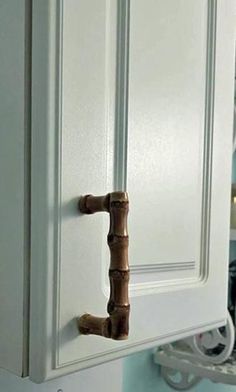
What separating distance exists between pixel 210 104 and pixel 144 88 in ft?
0.42

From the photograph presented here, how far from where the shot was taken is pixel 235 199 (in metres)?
1.05

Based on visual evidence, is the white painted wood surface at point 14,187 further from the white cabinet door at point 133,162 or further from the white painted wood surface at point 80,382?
the white painted wood surface at point 80,382

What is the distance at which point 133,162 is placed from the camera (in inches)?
19.1

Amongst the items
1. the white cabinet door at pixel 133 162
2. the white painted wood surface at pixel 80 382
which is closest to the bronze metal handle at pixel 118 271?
the white cabinet door at pixel 133 162

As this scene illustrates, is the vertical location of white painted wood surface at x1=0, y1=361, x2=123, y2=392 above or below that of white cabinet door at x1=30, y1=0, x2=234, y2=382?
below

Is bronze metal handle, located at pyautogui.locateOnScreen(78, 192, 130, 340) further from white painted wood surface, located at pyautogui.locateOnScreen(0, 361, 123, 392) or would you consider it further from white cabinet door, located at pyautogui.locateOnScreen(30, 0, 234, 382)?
white painted wood surface, located at pyautogui.locateOnScreen(0, 361, 123, 392)

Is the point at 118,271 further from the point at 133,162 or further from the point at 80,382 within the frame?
the point at 80,382

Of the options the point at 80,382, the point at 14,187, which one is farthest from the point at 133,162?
the point at 80,382

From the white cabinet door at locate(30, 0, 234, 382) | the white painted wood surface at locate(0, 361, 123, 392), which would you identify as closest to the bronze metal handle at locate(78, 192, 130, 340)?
the white cabinet door at locate(30, 0, 234, 382)

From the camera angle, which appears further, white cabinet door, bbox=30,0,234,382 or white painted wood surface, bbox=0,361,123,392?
white painted wood surface, bbox=0,361,123,392

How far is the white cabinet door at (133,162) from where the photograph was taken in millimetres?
406

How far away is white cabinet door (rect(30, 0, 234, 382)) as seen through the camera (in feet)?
1.33

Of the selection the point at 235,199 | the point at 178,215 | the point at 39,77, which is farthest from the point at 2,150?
the point at 235,199

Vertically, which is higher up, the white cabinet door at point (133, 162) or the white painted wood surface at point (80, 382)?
the white cabinet door at point (133, 162)
